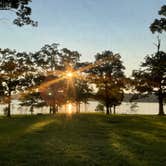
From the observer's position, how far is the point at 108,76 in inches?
3910

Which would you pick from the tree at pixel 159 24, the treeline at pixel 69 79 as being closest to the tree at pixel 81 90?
the treeline at pixel 69 79

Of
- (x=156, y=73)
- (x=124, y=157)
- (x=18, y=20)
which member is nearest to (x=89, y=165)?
(x=124, y=157)

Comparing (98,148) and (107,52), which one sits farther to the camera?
(107,52)

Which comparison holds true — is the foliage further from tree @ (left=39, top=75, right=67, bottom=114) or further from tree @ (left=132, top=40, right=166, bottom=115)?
tree @ (left=39, top=75, right=67, bottom=114)

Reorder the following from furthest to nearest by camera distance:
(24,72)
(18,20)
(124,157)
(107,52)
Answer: (107,52), (24,72), (18,20), (124,157)

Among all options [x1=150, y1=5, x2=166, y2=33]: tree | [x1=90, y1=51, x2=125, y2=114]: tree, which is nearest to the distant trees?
[x1=90, y1=51, x2=125, y2=114]: tree

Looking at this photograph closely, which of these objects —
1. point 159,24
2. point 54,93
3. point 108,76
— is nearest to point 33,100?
point 54,93

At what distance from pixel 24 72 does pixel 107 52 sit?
20.6 metres

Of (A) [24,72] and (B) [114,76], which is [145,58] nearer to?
(B) [114,76]

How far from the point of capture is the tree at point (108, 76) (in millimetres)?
98688

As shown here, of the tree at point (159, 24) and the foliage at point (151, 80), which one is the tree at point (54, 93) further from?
the tree at point (159, 24)

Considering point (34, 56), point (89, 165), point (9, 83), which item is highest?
point (34, 56)

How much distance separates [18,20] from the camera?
35.6 meters

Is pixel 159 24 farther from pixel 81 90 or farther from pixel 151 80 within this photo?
pixel 81 90
